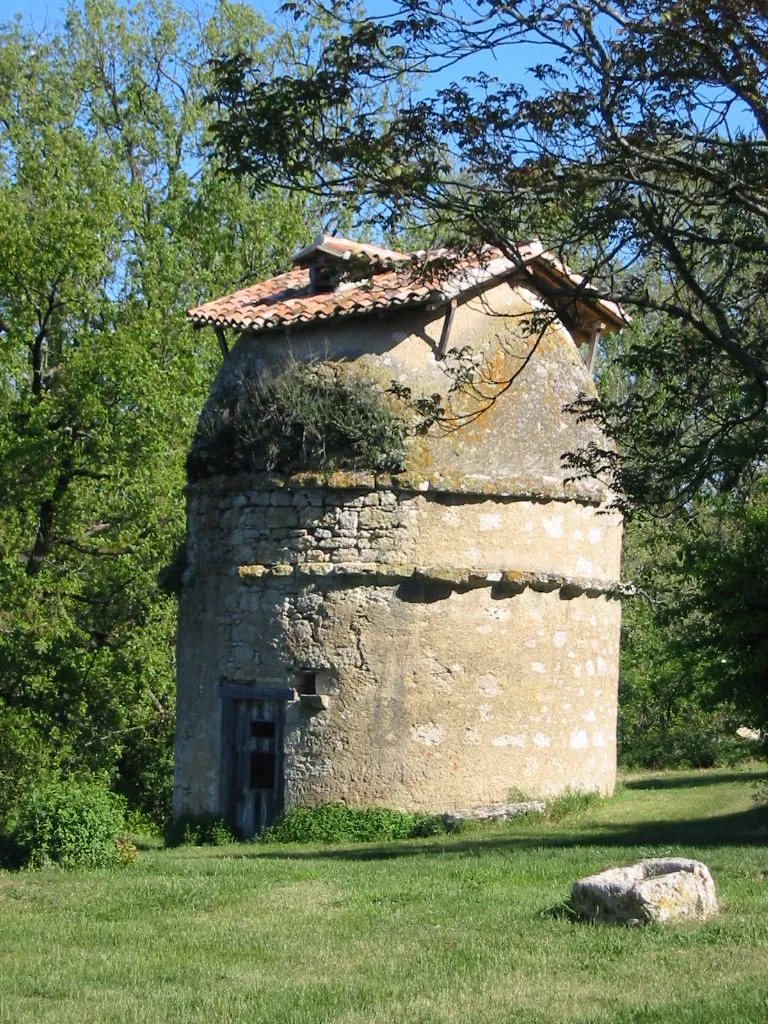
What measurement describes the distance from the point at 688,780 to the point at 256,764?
918cm

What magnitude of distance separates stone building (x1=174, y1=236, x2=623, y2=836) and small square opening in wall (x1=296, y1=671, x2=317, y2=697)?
3 centimetres

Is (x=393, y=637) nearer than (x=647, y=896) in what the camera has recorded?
No

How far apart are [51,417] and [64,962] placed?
52.2 feet

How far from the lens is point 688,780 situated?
76.9 ft

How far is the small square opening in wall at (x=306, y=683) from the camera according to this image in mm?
16859

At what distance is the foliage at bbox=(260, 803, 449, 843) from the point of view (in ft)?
53.7

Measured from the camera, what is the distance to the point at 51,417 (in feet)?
78.5

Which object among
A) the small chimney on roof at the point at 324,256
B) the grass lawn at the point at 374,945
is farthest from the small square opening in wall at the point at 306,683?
the small chimney on roof at the point at 324,256

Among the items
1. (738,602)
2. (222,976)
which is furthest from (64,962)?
(738,602)

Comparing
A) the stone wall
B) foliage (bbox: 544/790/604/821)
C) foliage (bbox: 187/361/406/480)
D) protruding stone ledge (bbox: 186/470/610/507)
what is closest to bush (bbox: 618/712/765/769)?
foliage (bbox: 544/790/604/821)

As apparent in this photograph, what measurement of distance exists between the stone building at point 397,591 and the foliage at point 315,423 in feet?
0.57

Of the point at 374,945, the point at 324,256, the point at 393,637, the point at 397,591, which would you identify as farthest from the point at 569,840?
the point at 324,256

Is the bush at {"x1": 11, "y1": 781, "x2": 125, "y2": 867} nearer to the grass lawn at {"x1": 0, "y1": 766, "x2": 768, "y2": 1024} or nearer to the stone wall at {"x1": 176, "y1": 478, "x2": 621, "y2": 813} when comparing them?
the grass lawn at {"x1": 0, "y1": 766, "x2": 768, "y2": 1024}

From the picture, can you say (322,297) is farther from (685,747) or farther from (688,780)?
(685,747)
